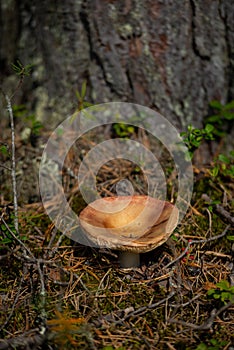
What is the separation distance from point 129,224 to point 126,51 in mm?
1452

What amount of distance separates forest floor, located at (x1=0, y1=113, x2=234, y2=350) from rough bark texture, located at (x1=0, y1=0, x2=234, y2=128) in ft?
2.80

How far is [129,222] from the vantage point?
251 cm

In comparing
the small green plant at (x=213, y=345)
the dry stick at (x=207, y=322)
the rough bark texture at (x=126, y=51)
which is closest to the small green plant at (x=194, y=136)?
the rough bark texture at (x=126, y=51)

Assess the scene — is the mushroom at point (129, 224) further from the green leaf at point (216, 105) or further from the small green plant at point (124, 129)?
the green leaf at point (216, 105)

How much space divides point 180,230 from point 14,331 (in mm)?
1176

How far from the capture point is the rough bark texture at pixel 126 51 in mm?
3182

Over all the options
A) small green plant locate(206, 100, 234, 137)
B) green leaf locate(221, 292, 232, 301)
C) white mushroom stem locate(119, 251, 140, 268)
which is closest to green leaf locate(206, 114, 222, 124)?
small green plant locate(206, 100, 234, 137)

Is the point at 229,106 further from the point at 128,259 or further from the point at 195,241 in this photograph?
the point at 128,259

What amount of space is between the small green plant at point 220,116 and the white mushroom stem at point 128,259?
1398mm

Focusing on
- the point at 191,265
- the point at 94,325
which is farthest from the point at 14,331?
the point at 191,265

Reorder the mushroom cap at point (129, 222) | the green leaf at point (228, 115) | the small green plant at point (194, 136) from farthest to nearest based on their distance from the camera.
Result: the green leaf at point (228, 115), the small green plant at point (194, 136), the mushroom cap at point (129, 222)

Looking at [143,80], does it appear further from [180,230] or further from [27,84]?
[180,230]

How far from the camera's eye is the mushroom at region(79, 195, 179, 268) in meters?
2.20

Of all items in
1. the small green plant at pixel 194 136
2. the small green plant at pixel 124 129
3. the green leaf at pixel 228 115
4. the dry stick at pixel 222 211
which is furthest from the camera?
the small green plant at pixel 124 129
